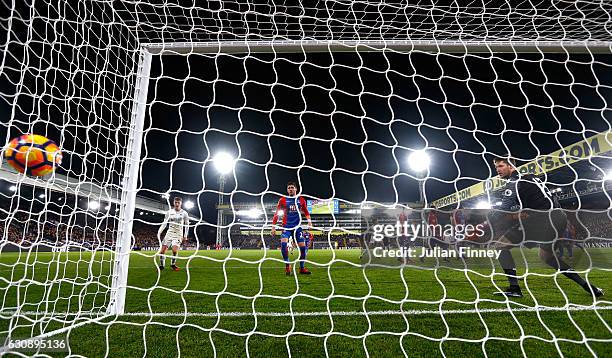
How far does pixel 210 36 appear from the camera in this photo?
2838 mm

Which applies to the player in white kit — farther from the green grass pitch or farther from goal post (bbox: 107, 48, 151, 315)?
goal post (bbox: 107, 48, 151, 315)

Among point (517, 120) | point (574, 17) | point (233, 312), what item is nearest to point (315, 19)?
point (574, 17)

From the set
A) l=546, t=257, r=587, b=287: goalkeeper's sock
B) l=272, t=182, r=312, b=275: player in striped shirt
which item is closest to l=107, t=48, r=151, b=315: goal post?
l=272, t=182, r=312, b=275: player in striped shirt

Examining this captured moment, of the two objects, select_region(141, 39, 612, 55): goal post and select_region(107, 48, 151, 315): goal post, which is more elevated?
select_region(141, 39, 612, 55): goal post

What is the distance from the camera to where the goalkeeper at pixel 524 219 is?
2.91 meters

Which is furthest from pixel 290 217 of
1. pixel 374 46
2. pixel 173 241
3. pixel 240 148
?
pixel 374 46

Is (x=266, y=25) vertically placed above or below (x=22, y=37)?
above

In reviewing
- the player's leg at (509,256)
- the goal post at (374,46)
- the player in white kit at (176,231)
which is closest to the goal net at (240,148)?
the goal post at (374,46)

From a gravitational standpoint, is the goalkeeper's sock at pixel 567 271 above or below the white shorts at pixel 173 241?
below

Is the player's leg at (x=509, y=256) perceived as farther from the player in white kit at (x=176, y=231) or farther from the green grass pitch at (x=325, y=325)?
the player in white kit at (x=176, y=231)

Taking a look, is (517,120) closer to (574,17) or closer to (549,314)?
(574,17)

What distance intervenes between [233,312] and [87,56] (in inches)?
84.8

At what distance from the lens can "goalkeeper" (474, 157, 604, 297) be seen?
9.54ft

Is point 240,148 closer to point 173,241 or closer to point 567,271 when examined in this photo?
point 567,271
